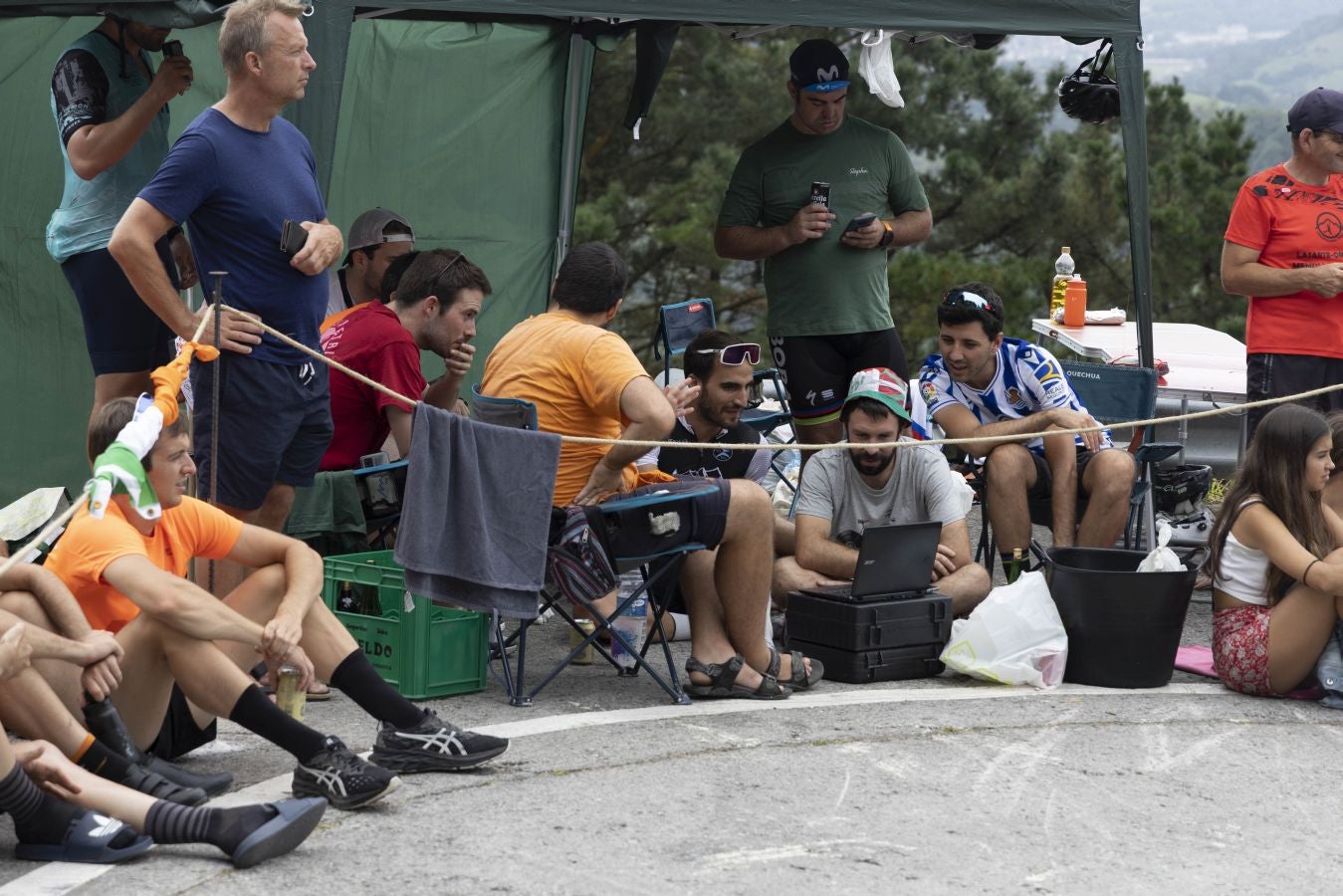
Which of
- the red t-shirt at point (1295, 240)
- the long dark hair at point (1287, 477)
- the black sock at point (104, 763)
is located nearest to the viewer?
the black sock at point (104, 763)

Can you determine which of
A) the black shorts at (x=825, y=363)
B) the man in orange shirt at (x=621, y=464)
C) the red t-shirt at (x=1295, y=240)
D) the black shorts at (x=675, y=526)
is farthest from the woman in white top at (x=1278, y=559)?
the black shorts at (x=825, y=363)

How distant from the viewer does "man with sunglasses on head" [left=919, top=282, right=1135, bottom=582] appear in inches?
219

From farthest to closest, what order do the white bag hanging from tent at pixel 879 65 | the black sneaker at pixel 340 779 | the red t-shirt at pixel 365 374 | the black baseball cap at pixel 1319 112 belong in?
1. the white bag hanging from tent at pixel 879 65
2. the black baseball cap at pixel 1319 112
3. the red t-shirt at pixel 365 374
4. the black sneaker at pixel 340 779

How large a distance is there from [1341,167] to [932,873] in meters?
3.38

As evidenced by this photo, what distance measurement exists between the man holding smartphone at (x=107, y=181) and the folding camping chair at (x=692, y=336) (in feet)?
6.96

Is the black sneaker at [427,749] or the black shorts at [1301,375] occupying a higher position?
the black shorts at [1301,375]

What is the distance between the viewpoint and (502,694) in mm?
4555

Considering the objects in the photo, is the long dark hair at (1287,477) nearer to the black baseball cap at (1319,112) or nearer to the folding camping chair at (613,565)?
the black baseball cap at (1319,112)

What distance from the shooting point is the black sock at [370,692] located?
143 inches

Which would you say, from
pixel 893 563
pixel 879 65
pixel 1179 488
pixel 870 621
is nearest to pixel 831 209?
pixel 879 65

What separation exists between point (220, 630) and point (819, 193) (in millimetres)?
3394

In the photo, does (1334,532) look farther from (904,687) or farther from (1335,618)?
(904,687)

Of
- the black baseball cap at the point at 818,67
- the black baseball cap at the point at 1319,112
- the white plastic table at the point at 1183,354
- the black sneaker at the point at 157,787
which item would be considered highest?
the black baseball cap at the point at 818,67

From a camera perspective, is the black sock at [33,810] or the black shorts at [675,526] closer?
the black sock at [33,810]
